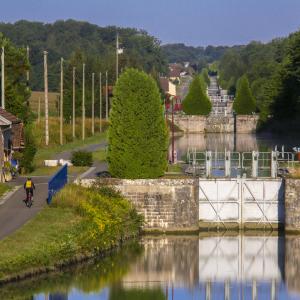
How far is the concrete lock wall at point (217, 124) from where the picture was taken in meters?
141

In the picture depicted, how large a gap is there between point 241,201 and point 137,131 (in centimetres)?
555

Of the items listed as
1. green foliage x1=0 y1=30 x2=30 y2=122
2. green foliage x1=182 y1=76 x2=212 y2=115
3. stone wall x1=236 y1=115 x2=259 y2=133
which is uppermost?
green foliage x1=0 y1=30 x2=30 y2=122

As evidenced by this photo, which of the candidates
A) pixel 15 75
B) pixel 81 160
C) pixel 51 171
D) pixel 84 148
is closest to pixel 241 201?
pixel 51 171

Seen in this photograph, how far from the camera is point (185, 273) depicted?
138ft

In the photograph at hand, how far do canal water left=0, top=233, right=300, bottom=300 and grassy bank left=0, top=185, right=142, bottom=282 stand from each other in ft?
1.73

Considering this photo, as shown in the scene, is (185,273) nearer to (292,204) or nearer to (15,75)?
(292,204)

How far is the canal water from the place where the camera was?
123 ft

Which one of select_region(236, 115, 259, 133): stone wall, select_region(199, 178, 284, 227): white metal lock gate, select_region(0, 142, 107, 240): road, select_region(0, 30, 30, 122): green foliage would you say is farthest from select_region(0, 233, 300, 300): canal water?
select_region(236, 115, 259, 133): stone wall

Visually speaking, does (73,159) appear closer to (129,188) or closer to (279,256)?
(129,188)

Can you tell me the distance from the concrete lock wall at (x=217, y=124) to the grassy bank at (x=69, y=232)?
9299 centimetres

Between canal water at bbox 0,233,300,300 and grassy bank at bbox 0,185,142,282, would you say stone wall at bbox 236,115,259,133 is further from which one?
grassy bank at bbox 0,185,142,282

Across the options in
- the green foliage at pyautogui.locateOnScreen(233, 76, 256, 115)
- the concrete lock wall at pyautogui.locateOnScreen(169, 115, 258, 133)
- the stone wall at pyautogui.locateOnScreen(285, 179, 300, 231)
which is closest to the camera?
the stone wall at pyautogui.locateOnScreen(285, 179, 300, 231)

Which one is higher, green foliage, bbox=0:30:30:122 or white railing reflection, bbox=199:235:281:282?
green foliage, bbox=0:30:30:122

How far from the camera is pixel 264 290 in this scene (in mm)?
39125
